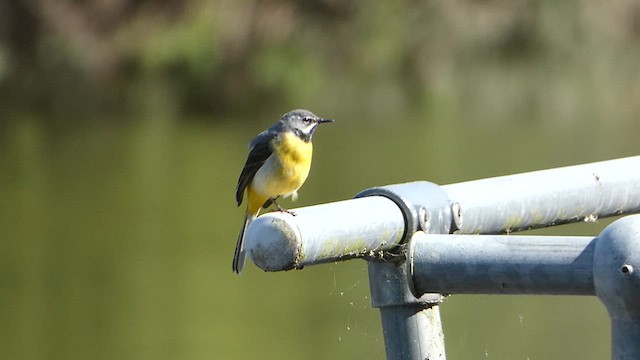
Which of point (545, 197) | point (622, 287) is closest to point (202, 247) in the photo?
point (545, 197)

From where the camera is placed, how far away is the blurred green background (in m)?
8.87

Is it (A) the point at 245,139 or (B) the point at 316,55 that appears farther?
(B) the point at 316,55

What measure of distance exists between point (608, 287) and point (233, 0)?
71.7ft

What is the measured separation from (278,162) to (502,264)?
3.10 m

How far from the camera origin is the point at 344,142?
1638 centimetres

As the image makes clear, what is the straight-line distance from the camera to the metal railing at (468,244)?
1.14 m

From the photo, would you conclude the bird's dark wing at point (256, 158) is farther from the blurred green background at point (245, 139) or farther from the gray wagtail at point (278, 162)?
the blurred green background at point (245, 139)

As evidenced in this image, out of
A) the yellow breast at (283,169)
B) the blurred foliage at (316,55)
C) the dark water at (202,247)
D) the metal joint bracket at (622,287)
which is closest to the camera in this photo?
the metal joint bracket at (622,287)

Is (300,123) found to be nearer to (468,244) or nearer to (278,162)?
(278,162)

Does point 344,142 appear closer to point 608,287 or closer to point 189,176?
point 189,176

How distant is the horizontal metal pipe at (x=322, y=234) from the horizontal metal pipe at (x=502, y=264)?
0.23 ft

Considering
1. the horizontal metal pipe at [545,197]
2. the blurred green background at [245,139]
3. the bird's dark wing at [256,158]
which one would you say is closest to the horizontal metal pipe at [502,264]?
the horizontal metal pipe at [545,197]

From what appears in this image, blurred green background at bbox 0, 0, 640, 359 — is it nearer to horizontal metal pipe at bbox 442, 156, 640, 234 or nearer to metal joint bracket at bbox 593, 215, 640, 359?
horizontal metal pipe at bbox 442, 156, 640, 234

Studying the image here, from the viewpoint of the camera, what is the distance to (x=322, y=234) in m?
1.38
